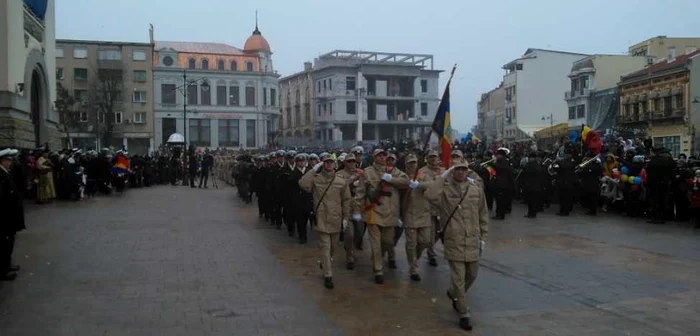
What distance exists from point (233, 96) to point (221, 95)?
1.26 m

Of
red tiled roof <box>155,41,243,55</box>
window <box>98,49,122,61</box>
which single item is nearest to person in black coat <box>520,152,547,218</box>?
window <box>98,49,122,61</box>

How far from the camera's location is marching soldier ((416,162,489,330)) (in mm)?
7066

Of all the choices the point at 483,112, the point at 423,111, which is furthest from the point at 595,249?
the point at 483,112

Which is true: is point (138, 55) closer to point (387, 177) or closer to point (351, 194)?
point (351, 194)

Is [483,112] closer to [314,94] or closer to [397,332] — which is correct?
[314,94]

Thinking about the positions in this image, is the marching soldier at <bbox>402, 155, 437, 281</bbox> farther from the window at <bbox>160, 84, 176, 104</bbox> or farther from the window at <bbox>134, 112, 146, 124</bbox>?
the window at <bbox>160, 84, 176, 104</bbox>

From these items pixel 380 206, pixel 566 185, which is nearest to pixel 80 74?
pixel 566 185

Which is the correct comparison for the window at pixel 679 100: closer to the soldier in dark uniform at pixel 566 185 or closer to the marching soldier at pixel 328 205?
the soldier in dark uniform at pixel 566 185

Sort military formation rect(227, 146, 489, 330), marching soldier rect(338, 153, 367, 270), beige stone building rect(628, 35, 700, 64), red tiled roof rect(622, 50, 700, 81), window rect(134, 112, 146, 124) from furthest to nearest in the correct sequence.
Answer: window rect(134, 112, 146, 124) < beige stone building rect(628, 35, 700, 64) < red tiled roof rect(622, 50, 700, 81) < marching soldier rect(338, 153, 367, 270) < military formation rect(227, 146, 489, 330)

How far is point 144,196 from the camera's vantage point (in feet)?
82.0

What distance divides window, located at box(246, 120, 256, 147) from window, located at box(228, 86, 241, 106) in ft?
7.82

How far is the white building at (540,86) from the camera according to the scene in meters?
65.4

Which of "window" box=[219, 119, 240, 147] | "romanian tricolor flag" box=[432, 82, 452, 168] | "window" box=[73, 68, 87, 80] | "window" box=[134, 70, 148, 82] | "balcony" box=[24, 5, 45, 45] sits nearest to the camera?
"romanian tricolor flag" box=[432, 82, 452, 168]

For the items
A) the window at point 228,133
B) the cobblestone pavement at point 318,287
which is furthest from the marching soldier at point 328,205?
the window at point 228,133
